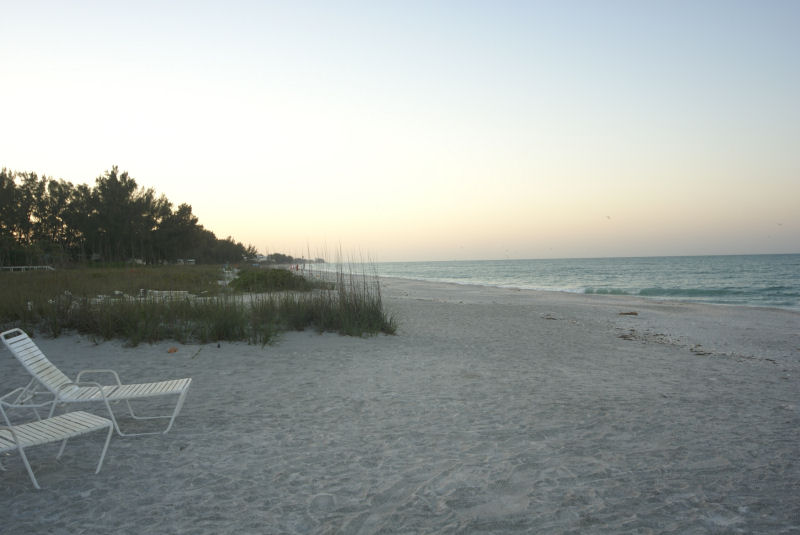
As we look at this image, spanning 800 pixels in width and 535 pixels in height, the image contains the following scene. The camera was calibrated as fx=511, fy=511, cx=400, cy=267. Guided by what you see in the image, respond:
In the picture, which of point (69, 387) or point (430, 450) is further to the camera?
point (69, 387)

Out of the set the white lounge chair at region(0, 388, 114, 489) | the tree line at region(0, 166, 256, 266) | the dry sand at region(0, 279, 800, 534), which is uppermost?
the tree line at region(0, 166, 256, 266)

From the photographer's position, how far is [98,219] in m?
36.5

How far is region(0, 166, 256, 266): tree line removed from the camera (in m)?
36.3

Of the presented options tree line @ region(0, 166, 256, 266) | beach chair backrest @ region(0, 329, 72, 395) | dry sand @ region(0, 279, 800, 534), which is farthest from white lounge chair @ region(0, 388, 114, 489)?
tree line @ region(0, 166, 256, 266)

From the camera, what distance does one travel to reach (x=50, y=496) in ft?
10.1

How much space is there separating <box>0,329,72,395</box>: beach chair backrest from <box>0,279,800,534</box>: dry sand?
0.53m

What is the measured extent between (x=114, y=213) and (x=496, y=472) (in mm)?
39222

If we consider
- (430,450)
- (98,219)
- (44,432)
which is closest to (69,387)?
(44,432)

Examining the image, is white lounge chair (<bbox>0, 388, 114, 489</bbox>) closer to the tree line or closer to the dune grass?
the dune grass

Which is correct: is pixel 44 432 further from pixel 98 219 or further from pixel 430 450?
pixel 98 219

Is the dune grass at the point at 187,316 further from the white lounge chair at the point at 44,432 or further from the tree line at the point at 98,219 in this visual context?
the tree line at the point at 98,219

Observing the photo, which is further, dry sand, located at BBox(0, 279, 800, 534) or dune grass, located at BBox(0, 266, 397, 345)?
dune grass, located at BBox(0, 266, 397, 345)

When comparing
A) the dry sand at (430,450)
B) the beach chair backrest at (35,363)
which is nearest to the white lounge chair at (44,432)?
the dry sand at (430,450)

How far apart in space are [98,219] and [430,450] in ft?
130
